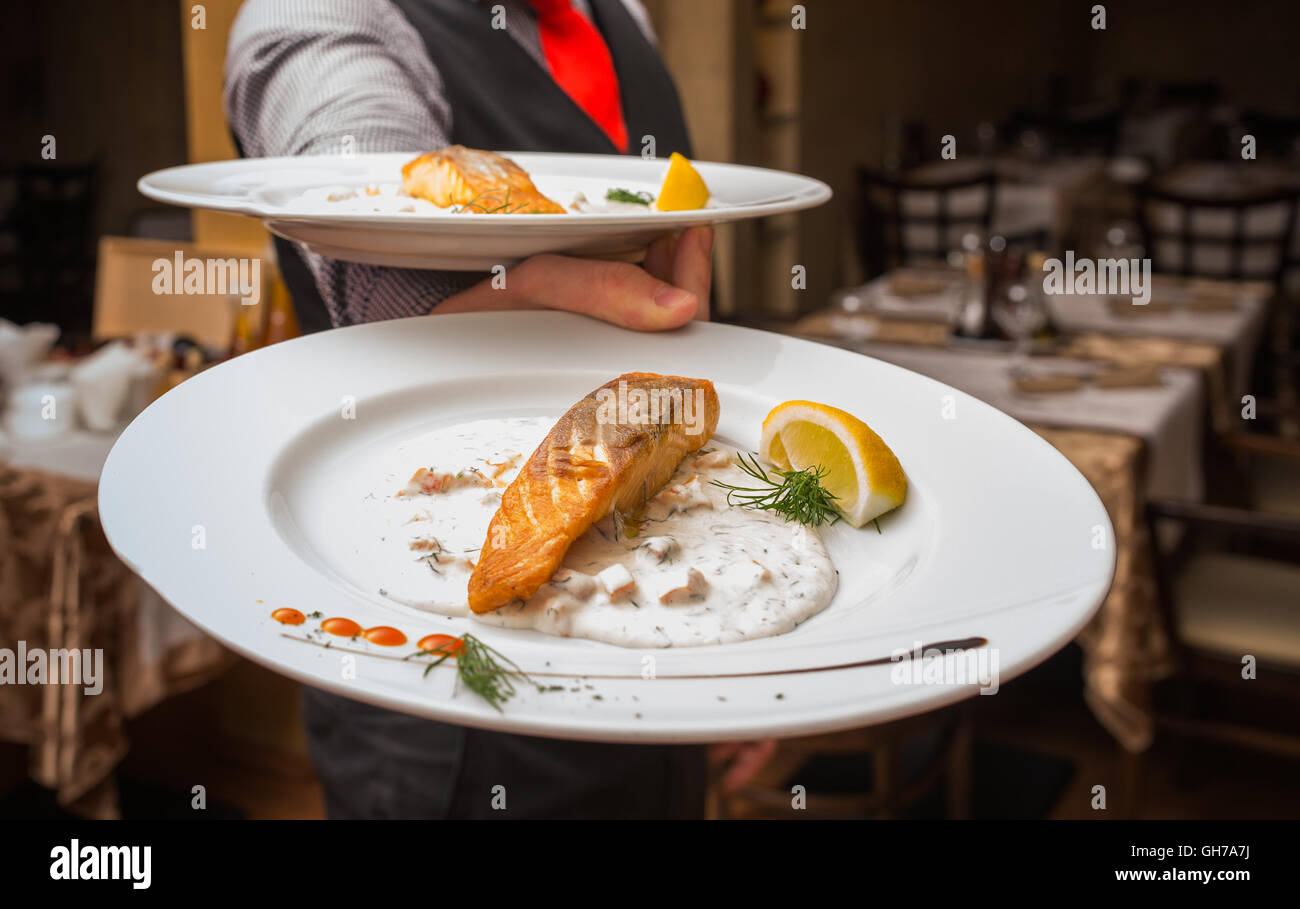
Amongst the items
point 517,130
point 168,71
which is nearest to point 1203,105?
point 168,71

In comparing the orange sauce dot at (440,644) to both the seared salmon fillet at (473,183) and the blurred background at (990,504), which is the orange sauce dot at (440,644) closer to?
the seared salmon fillet at (473,183)

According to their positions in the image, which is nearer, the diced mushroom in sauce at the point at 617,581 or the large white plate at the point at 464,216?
the diced mushroom in sauce at the point at 617,581

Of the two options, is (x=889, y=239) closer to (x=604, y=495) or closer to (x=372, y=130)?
(x=372, y=130)

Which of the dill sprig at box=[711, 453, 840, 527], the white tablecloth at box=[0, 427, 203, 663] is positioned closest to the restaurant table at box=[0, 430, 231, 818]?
the white tablecloth at box=[0, 427, 203, 663]

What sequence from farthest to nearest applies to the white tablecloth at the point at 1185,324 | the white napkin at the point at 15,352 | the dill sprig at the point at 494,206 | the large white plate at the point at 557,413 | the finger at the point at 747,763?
1. the white tablecloth at the point at 1185,324
2. the white napkin at the point at 15,352
3. the finger at the point at 747,763
4. the dill sprig at the point at 494,206
5. the large white plate at the point at 557,413

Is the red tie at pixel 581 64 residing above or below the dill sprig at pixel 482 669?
above

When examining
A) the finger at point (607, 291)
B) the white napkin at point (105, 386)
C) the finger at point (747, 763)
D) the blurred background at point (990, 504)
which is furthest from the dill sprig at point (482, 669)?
the white napkin at point (105, 386)

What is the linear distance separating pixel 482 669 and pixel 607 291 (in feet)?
1.54

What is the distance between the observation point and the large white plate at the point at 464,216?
2.41 ft

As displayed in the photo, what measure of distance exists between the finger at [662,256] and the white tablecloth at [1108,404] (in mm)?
1325

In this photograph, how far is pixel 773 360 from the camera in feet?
3.02

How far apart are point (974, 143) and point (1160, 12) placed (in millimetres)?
5369

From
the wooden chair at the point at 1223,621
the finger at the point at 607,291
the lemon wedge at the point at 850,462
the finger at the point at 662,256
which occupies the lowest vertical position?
the wooden chair at the point at 1223,621

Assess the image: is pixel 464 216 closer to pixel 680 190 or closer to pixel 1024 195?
pixel 680 190
